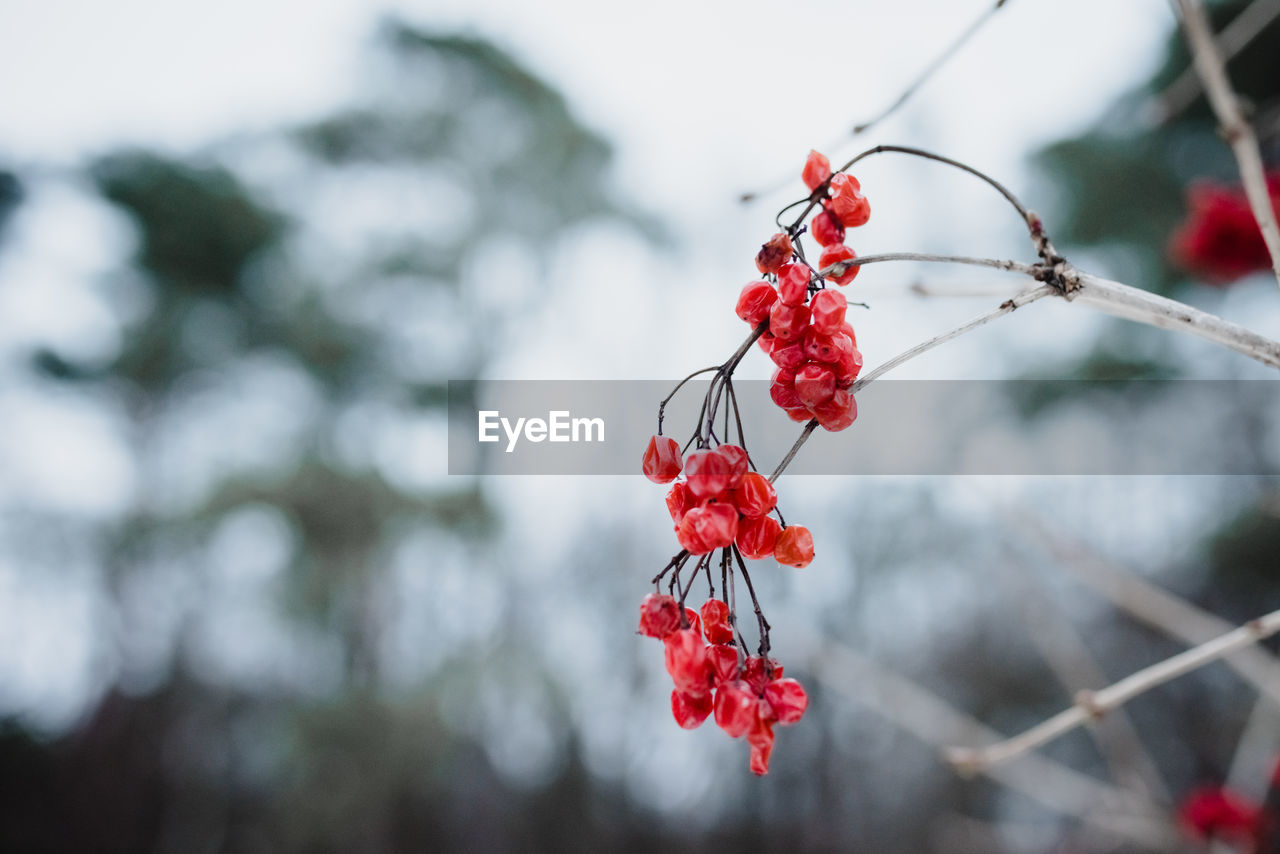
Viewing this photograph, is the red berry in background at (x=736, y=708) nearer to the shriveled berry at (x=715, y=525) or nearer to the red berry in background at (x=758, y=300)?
the shriveled berry at (x=715, y=525)

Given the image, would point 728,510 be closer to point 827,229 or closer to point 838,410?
point 838,410

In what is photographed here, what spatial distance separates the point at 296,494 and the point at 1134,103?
527 cm

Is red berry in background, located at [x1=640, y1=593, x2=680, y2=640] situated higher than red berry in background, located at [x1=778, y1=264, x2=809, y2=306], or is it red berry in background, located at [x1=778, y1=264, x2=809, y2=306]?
red berry in background, located at [x1=778, y1=264, x2=809, y2=306]

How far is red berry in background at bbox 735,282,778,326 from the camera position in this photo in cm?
49

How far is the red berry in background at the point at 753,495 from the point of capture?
44cm

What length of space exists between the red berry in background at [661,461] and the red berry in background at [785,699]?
163 millimetres

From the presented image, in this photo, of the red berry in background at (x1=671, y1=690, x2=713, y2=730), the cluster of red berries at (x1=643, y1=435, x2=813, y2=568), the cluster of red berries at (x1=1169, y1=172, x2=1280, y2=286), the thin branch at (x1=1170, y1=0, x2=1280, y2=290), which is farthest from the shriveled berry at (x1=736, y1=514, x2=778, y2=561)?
the cluster of red berries at (x1=1169, y1=172, x2=1280, y2=286)

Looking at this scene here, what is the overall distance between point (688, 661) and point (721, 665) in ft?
0.11

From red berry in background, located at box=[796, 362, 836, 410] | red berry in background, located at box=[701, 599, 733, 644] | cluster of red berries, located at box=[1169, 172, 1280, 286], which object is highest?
cluster of red berries, located at box=[1169, 172, 1280, 286]

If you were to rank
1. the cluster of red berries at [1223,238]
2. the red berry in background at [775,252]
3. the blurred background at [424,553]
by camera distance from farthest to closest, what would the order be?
the blurred background at [424,553]
the cluster of red berries at [1223,238]
the red berry in background at [775,252]

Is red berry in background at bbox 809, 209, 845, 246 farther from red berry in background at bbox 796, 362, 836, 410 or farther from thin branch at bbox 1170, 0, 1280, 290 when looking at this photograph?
thin branch at bbox 1170, 0, 1280, 290

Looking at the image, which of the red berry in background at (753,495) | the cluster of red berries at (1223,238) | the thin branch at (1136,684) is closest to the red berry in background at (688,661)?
the red berry in background at (753,495)

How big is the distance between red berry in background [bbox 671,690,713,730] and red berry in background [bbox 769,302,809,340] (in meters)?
0.26

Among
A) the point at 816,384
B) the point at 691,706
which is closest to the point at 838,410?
the point at 816,384
